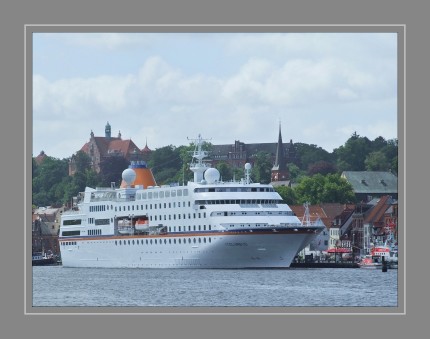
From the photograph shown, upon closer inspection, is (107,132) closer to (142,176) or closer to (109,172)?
(109,172)

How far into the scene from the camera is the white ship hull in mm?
62531

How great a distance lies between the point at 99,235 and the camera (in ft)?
237

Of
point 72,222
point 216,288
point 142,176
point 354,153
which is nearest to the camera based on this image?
point 216,288

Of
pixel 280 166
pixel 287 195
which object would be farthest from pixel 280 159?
pixel 287 195

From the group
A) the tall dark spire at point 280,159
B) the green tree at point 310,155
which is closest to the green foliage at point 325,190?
the green tree at point 310,155

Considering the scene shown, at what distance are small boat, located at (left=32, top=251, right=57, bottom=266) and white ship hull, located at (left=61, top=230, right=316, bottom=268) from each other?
589 inches

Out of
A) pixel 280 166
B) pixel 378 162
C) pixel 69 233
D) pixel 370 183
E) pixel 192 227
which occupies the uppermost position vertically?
pixel 280 166

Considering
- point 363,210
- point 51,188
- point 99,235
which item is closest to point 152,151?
point 51,188

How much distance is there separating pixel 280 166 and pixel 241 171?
13974mm

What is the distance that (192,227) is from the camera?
65.2 m

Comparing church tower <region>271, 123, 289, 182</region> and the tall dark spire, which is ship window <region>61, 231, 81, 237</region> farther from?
the tall dark spire

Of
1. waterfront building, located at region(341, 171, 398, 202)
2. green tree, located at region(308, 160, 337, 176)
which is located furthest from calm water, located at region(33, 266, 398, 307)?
green tree, located at region(308, 160, 337, 176)
